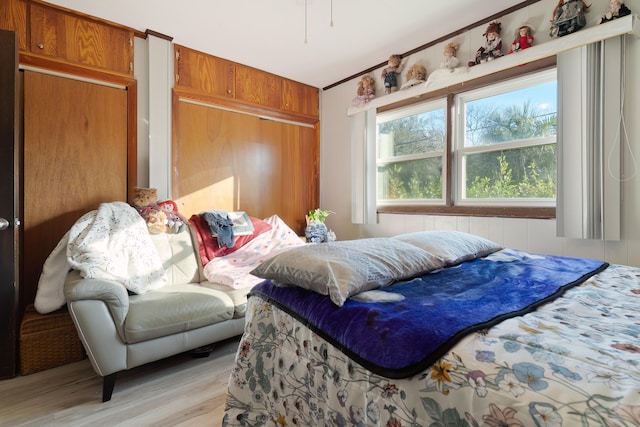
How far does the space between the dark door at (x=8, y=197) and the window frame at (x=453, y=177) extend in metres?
2.94

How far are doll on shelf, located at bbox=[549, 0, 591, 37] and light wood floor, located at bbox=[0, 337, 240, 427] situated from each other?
308 cm

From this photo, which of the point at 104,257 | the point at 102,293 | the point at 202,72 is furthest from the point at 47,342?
the point at 202,72

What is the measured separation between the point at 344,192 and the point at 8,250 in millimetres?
2947

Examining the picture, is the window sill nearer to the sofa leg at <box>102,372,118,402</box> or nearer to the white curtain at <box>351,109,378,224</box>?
the white curtain at <box>351,109,378,224</box>

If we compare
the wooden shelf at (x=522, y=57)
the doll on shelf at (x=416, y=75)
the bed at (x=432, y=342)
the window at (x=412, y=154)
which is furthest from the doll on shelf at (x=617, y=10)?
the bed at (x=432, y=342)

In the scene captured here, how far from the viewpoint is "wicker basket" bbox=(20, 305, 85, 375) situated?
195 centimetres

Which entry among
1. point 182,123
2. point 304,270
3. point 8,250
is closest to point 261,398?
point 304,270

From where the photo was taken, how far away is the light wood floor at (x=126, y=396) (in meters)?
1.53

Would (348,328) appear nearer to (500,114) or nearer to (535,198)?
(535,198)

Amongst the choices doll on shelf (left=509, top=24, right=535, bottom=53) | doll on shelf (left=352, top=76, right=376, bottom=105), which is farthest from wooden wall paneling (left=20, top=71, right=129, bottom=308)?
doll on shelf (left=509, top=24, right=535, bottom=53)

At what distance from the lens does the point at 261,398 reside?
1298 mm

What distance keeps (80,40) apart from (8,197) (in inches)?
56.2

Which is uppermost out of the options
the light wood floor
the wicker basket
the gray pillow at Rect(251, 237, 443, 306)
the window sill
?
the window sill

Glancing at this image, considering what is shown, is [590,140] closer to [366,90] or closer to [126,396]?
[366,90]
